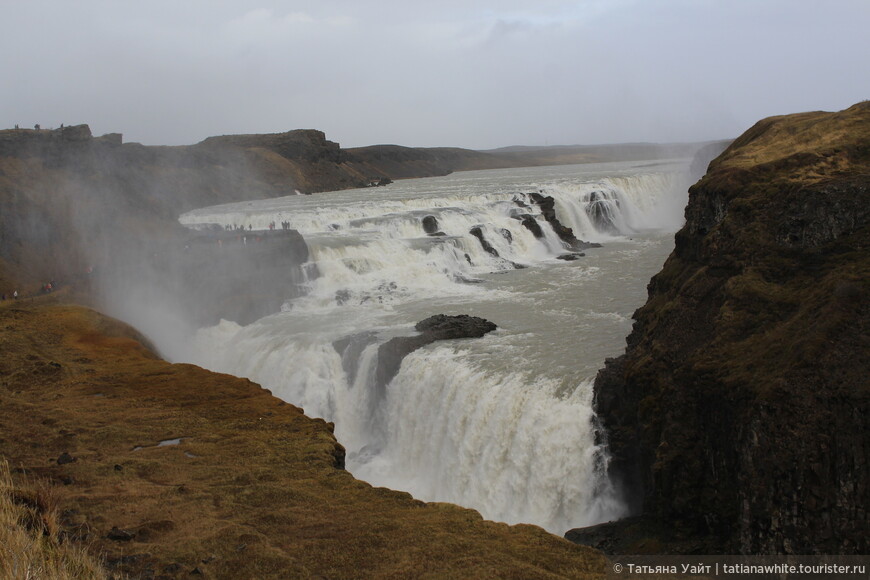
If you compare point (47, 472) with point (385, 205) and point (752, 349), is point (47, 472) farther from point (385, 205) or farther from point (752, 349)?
point (385, 205)

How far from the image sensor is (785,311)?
10258 mm

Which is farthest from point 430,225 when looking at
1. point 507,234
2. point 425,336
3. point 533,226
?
point 425,336

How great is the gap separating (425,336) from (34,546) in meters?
13.2

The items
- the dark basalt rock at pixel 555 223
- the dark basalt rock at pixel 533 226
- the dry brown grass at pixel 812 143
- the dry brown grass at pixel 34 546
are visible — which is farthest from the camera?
the dark basalt rock at pixel 555 223

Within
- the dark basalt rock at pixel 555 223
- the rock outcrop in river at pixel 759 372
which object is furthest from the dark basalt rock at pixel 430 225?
the rock outcrop in river at pixel 759 372

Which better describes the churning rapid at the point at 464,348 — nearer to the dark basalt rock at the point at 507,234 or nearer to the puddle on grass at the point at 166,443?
the dark basalt rock at the point at 507,234

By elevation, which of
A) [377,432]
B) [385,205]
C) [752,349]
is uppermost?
[385,205]

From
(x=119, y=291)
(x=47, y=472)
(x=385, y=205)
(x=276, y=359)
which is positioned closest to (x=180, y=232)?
(x=119, y=291)

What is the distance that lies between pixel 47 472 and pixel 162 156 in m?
59.4

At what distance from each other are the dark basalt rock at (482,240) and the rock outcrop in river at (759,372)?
16.6 meters

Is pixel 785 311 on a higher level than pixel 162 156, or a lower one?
lower

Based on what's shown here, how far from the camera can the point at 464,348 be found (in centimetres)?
1680

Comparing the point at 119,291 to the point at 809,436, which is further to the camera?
the point at 119,291

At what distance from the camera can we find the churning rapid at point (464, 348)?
12.6m
